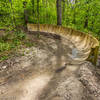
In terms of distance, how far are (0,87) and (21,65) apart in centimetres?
185

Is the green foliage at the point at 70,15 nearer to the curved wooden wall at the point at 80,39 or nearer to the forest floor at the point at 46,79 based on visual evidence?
the curved wooden wall at the point at 80,39

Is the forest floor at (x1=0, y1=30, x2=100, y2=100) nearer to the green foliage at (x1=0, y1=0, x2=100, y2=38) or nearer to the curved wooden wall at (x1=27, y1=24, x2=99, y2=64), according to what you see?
the curved wooden wall at (x1=27, y1=24, x2=99, y2=64)

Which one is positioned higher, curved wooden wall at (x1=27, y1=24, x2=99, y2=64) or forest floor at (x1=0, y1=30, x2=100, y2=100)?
curved wooden wall at (x1=27, y1=24, x2=99, y2=64)

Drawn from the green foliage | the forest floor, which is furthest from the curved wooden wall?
the green foliage

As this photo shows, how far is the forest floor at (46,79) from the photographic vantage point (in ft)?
12.5

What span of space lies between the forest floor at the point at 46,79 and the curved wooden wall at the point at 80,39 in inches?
29.1

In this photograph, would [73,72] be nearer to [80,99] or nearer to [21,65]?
[80,99]

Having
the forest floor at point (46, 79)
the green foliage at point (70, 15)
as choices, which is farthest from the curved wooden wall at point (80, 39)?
the green foliage at point (70, 15)

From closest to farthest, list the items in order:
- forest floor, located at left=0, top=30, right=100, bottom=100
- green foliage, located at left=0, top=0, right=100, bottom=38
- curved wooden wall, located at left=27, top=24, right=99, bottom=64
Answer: forest floor, located at left=0, top=30, right=100, bottom=100 → curved wooden wall, located at left=27, top=24, right=99, bottom=64 → green foliage, located at left=0, top=0, right=100, bottom=38

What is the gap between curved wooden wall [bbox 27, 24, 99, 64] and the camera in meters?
5.77

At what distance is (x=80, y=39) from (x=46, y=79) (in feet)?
20.0

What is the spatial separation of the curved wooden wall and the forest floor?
29.1 inches

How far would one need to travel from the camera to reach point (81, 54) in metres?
7.33

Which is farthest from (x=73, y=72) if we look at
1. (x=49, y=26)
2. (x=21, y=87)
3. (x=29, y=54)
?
(x=49, y=26)
